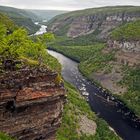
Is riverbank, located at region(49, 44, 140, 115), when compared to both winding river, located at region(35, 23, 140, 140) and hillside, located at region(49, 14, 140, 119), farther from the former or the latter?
winding river, located at region(35, 23, 140, 140)

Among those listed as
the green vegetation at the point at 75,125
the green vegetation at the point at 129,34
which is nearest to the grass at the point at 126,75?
the green vegetation at the point at 129,34

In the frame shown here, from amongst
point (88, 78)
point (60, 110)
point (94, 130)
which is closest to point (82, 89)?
point (88, 78)

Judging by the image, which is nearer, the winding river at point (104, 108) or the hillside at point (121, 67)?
the winding river at point (104, 108)

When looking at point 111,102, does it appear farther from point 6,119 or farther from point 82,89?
point 6,119

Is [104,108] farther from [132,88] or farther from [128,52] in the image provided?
[128,52]

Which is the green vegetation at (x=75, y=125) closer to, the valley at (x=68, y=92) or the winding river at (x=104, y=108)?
the valley at (x=68, y=92)

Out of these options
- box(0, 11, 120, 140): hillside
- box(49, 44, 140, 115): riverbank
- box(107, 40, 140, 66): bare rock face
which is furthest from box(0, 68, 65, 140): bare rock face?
box(107, 40, 140, 66): bare rock face

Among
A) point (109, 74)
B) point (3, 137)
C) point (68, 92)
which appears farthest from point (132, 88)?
point (3, 137)
